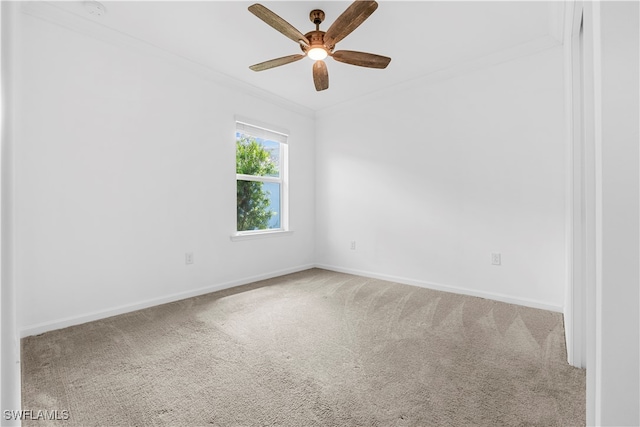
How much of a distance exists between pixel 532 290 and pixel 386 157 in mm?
2044

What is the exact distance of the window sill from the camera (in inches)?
138

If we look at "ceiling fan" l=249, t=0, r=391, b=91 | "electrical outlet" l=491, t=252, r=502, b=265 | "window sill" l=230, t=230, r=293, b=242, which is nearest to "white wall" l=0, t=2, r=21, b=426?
"ceiling fan" l=249, t=0, r=391, b=91

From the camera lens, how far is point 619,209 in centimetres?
53

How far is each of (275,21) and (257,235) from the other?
236 cm

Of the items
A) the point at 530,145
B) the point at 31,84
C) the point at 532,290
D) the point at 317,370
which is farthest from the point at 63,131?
the point at 532,290

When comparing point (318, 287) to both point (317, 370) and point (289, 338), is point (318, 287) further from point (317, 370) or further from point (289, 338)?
point (317, 370)

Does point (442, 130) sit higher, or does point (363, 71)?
point (363, 71)

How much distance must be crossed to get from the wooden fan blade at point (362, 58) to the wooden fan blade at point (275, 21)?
295 mm

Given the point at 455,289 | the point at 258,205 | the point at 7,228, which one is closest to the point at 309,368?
the point at 7,228

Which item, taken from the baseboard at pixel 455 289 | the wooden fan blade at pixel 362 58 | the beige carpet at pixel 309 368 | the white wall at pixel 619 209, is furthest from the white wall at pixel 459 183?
the white wall at pixel 619 209

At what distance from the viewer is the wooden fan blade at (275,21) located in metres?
1.83

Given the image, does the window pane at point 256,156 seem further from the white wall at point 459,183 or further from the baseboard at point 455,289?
the baseboard at point 455,289

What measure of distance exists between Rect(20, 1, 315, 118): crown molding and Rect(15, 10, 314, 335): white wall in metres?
0.03

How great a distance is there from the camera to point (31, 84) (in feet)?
7.12
